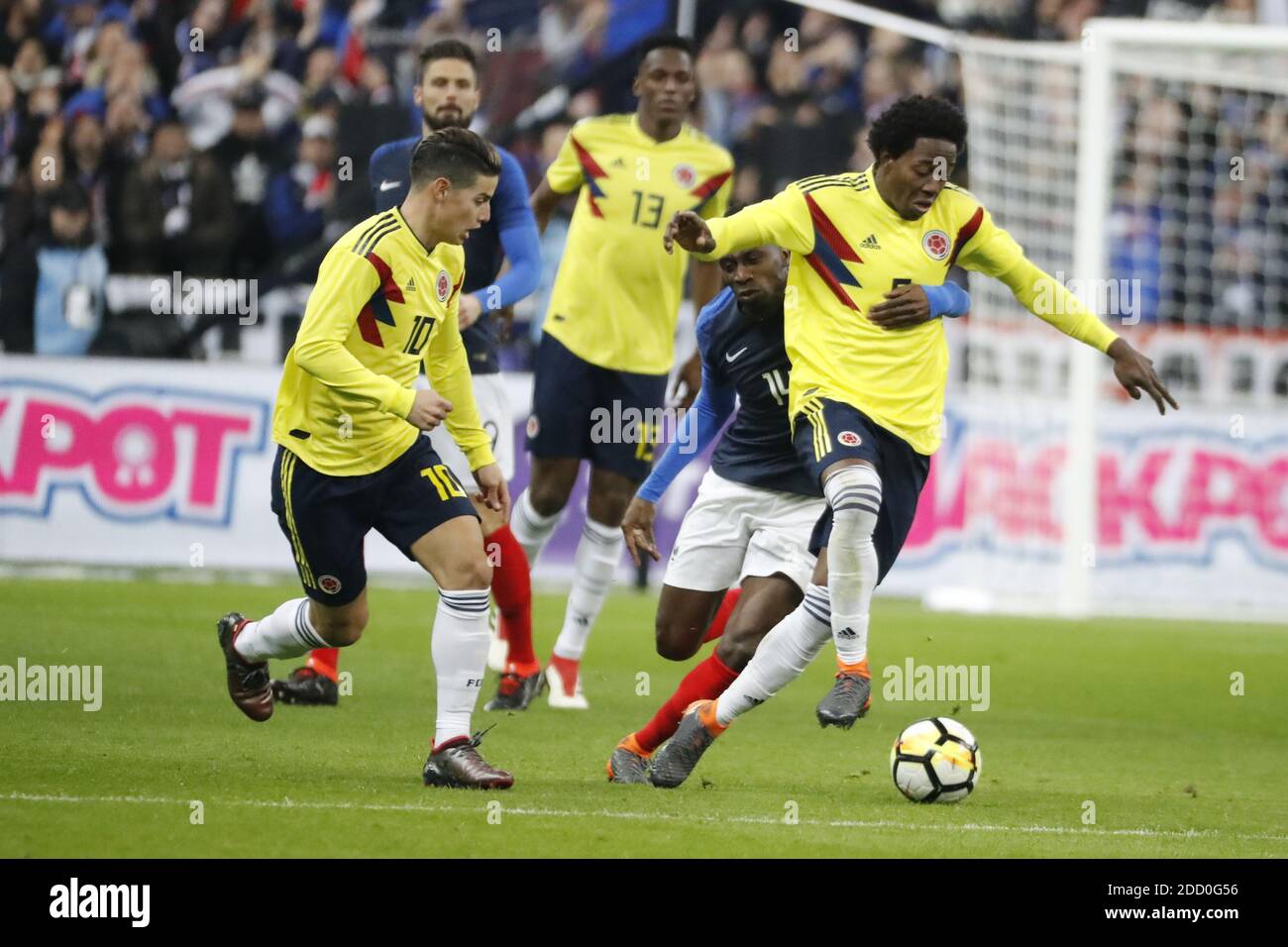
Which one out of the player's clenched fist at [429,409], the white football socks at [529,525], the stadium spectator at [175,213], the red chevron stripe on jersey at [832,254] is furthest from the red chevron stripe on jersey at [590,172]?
the stadium spectator at [175,213]

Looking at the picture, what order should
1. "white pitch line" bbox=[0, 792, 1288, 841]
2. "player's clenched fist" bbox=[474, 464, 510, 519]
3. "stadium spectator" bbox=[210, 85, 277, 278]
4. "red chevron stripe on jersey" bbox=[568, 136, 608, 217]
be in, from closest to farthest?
"white pitch line" bbox=[0, 792, 1288, 841], "player's clenched fist" bbox=[474, 464, 510, 519], "red chevron stripe on jersey" bbox=[568, 136, 608, 217], "stadium spectator" bbox=[210, 85, 277, 278]

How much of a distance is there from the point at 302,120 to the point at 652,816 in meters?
11.1

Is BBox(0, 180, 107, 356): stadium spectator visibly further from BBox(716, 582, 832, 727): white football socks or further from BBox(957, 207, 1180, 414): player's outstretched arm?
BBox(716, 582, 832, 727): white football socks

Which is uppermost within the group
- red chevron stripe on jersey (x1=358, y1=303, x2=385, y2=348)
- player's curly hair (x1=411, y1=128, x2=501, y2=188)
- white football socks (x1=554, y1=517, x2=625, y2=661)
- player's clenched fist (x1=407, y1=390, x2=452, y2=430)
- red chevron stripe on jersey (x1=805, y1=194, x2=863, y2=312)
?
player's curly hair (x1=411, y1=128, x2=501, y2=188)

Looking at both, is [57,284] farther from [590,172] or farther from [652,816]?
[652,816]

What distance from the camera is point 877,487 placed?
6809 millimetres

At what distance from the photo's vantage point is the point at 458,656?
21.7ft

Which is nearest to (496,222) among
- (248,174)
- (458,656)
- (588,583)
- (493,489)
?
(588,583)

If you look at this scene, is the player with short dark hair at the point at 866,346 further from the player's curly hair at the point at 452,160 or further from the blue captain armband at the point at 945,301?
the player's curly hair at the point at 452,160

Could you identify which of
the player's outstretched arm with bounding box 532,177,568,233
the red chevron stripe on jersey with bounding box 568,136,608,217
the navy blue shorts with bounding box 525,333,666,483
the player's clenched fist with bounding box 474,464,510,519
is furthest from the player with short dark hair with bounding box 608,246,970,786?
the player's outstretched arm with bounding box 532,177,568,233

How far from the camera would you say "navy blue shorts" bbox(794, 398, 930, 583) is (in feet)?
22.7

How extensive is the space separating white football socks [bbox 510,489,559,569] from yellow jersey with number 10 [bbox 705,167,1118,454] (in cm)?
253

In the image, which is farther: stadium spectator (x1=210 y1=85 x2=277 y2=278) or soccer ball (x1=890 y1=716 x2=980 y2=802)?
stadium spectator (x1=210 y1=85 x2=277 y2=278)
